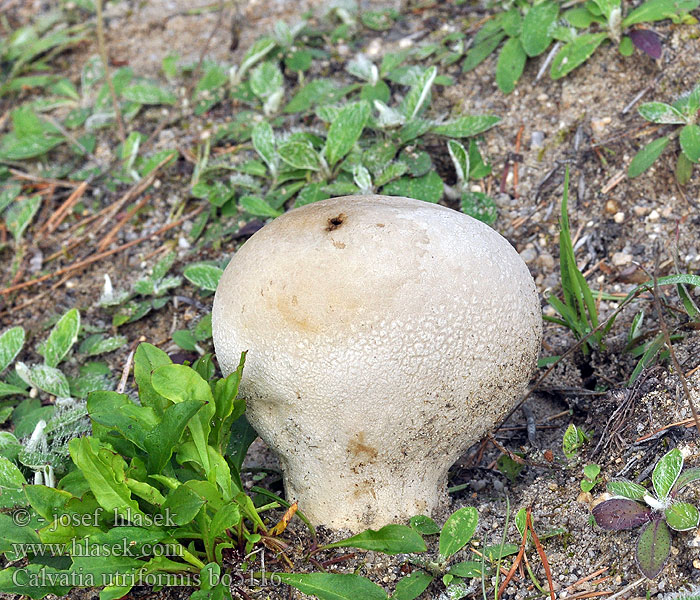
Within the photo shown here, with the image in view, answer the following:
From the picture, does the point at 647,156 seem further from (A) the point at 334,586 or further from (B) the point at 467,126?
(A) the point at 334,586

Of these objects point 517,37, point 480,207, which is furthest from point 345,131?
point 517,37

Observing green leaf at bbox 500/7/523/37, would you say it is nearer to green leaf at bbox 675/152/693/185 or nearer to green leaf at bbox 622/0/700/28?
green leaf at bbox 622/0/700/28

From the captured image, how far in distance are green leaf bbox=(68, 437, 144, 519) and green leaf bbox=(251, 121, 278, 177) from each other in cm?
161

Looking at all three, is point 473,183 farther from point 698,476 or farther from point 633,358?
point 698,476

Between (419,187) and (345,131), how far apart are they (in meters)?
0.37

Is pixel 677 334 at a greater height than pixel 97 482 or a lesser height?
lesser

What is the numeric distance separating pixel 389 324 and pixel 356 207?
0.36m

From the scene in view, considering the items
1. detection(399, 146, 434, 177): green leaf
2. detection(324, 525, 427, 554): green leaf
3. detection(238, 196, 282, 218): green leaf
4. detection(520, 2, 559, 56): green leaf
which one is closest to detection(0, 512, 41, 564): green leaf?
detection(324, 525, 427, 554): green leaf

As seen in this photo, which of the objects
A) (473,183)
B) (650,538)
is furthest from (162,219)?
(650,538)

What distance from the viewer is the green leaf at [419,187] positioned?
9.39ft

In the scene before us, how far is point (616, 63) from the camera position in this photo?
10.1 ft

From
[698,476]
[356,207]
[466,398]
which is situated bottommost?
[698,476]

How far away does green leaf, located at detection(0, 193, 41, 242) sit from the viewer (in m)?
3.50

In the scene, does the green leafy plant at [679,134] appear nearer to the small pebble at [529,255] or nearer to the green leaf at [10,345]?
the small pebble at [529,255]
